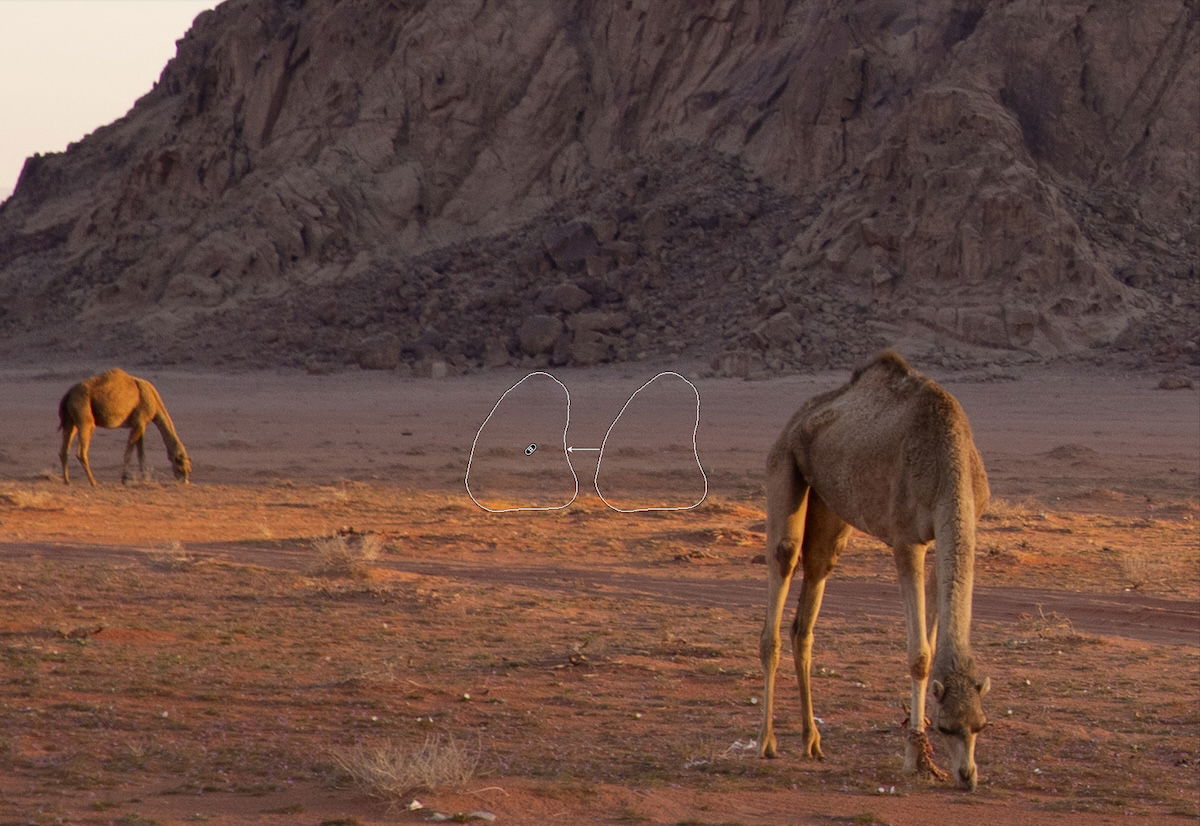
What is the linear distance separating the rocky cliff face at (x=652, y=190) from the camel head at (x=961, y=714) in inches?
1466

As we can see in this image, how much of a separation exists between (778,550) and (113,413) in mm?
16877

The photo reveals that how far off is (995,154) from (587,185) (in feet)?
49.8

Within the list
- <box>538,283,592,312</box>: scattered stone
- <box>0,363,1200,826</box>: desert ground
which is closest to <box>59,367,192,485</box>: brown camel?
<box>0,363,1200,826</box>: desert ground

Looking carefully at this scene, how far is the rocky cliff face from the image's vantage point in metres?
44.7

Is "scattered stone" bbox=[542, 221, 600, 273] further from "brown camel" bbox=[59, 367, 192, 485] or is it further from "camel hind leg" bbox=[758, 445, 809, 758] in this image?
"camel hind leg" bbox=[758, 445, 809, 758]

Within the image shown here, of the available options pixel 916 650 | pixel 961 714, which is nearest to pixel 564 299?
pixel 916 650

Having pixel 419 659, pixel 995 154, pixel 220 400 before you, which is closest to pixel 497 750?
pixel 419 659

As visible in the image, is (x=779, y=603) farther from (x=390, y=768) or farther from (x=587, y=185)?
(x=587, y=185)

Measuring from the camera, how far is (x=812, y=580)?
7480 mm

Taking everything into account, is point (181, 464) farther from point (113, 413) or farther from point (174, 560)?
point (174, 560)

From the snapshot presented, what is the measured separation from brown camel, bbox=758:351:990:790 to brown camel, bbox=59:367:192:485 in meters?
16.2

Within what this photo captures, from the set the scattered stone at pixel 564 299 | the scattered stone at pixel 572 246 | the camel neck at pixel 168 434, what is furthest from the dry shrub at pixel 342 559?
the scattered stone at pixel 572 246

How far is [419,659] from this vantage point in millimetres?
9680

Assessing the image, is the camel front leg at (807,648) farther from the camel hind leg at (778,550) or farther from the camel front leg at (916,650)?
the camel front leg at (916,650)
